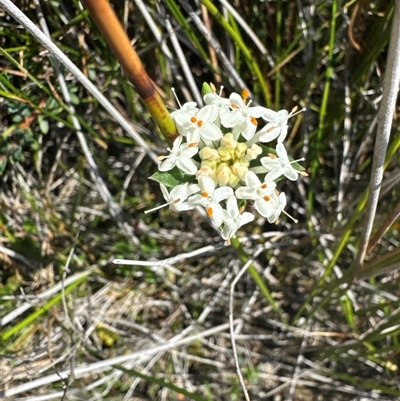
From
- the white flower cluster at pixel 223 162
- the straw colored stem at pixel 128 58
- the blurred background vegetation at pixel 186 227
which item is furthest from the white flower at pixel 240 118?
the blurred background vegetation at pixel 186 227

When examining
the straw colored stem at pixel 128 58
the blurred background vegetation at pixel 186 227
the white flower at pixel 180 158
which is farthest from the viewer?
the blurred background vegetation at pixel 186 227

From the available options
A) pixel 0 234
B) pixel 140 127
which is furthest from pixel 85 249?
pixel 140 127

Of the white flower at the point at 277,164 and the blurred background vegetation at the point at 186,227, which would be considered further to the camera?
the blurred background vegetation at the point at 186,227

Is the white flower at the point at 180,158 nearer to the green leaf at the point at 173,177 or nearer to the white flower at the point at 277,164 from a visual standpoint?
the green leaf at the point at 173,177

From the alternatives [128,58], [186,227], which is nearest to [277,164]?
[128,58]

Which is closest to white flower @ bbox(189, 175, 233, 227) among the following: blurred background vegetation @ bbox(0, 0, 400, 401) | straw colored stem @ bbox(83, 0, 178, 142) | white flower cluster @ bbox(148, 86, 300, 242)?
white flower cluster @ bbox(148, 86, 300, 242)

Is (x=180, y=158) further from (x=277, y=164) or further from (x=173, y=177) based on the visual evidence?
(x=277, y=164)

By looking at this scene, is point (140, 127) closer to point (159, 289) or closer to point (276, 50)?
point (276, 50)
